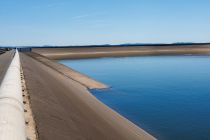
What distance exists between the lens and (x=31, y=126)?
10.3 meters

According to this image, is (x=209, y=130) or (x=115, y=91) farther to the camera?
(x=115, y=91)

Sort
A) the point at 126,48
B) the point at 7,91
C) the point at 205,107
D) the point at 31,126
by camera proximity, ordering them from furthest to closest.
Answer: the point at 126,48 < the point at 205,107 < the point at 7,91 < the point at 31,126

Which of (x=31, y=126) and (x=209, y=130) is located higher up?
(x=31, y=126)

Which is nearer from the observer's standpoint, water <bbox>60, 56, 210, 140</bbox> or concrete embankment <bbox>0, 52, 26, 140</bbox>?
concrete embankment <bbox>0, 52, 26, 140</bbox>

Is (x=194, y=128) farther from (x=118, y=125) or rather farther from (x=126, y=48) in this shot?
(x=126, y=48)

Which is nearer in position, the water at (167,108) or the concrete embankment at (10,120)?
the concrete embankment at (10,120)

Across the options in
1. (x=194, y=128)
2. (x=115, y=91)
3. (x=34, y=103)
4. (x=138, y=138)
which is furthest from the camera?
(x=115, y=91)

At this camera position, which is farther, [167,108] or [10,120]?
[167,108]

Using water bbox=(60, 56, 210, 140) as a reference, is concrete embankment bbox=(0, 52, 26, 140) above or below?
above

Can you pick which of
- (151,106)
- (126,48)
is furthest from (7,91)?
(126,48)

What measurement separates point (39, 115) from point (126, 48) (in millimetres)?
154236

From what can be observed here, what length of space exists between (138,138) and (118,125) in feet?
5.91

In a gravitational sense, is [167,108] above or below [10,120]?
below

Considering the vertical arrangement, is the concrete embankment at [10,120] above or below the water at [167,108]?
above
